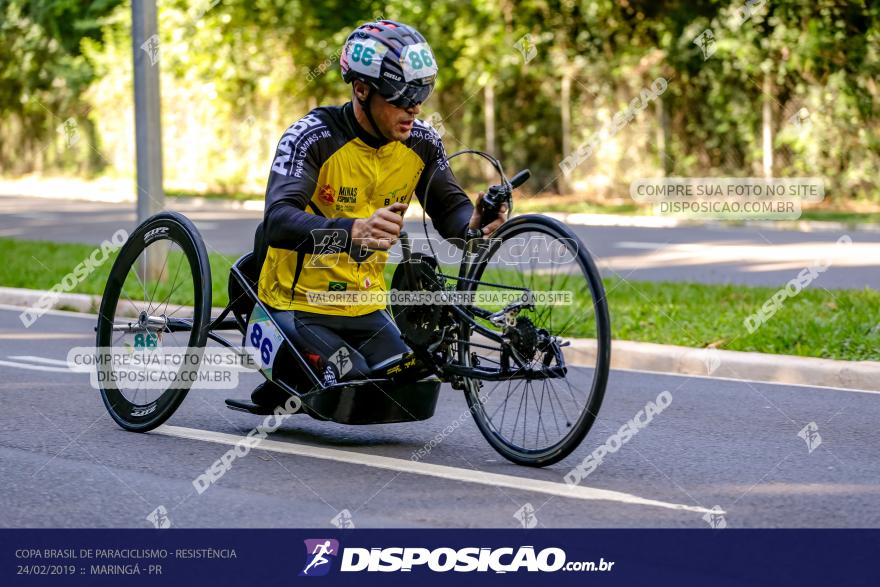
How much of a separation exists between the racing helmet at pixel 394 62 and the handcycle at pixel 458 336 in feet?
1.43

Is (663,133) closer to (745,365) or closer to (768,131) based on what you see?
(768,131)

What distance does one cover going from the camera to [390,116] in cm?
580

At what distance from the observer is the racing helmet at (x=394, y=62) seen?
5637 mm

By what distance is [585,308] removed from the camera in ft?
21.5

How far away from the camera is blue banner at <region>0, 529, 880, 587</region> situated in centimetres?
425

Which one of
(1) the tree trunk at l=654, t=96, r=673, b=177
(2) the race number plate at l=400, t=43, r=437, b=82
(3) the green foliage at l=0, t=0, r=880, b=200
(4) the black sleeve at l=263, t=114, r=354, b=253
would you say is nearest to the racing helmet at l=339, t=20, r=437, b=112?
(2) the race number plate at l=400, t=43, r=437, b=82

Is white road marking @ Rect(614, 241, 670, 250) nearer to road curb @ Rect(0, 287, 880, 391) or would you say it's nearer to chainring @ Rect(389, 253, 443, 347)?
road curb @ Rect(0, 287, 880, 391)

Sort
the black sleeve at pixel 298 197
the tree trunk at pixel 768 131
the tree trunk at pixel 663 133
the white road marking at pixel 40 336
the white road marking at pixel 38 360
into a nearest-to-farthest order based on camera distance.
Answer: the black sleeve at pixel 298 197
the white road marking at pixel 38 360
the white road marking at pixel 40 336
the tree trunk at pixel 768 131
the tree trunk at pixel 663 133

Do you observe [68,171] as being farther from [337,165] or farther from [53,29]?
[337,165]

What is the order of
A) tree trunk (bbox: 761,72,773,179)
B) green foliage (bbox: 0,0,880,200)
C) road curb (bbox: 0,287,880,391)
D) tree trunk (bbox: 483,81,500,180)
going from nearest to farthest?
road curb (bbox: 0,287,880,391) < green foliage (bbox: 0,0,880,200) < tree trunk (bbox: 761,72,773,179) < tree trunk (bbox: 483,81,500,180)

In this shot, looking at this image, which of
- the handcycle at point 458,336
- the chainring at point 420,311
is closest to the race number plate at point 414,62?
the handcycle at point 458,336

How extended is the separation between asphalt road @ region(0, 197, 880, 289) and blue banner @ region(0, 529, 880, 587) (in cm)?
743

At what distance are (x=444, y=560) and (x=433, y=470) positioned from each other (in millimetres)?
1230

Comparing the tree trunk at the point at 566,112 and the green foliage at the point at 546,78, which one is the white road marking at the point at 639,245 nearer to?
the green foliage at the point at 546,78
